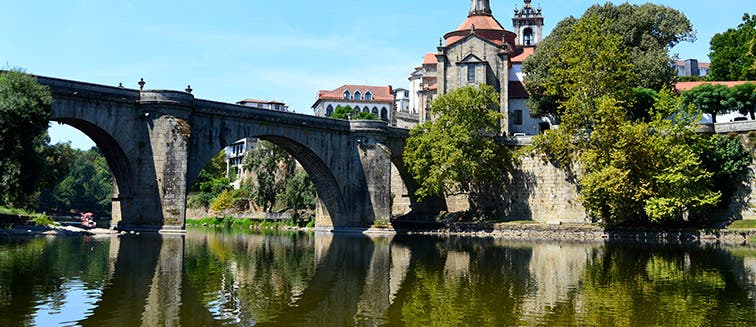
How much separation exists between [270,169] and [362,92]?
150 ft

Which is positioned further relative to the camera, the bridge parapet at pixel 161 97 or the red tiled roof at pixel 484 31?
the red tiled roof at pixel 484 31

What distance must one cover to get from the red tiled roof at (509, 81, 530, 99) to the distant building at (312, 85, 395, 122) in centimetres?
4652

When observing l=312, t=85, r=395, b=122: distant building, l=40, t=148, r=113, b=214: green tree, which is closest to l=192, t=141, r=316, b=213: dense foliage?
l=40, t=148, r=113, b=214: green tree

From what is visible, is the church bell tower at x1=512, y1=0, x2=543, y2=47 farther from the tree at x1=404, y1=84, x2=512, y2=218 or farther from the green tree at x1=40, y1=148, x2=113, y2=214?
the green tree at x1=40, y1=148, x2=113, y2=214

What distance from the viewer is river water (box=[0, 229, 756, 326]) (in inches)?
632

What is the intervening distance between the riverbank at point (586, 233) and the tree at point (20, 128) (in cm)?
3108

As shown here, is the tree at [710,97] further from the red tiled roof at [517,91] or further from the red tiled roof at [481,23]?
the red tiled roof at [481,23]

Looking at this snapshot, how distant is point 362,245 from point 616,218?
19027 mm

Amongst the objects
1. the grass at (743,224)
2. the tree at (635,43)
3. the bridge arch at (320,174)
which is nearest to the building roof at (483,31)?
the tree at (635,43)

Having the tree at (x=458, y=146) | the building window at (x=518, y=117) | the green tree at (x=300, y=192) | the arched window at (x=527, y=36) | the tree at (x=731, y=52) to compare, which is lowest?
the green tree at (x=300, y=192)

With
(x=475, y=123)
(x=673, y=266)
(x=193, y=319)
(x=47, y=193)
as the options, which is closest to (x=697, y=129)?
(x=475, y=123)

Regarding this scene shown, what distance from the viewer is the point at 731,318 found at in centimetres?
1664

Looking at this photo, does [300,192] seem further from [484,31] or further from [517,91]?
[484,31]

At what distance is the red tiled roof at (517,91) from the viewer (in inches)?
2790
